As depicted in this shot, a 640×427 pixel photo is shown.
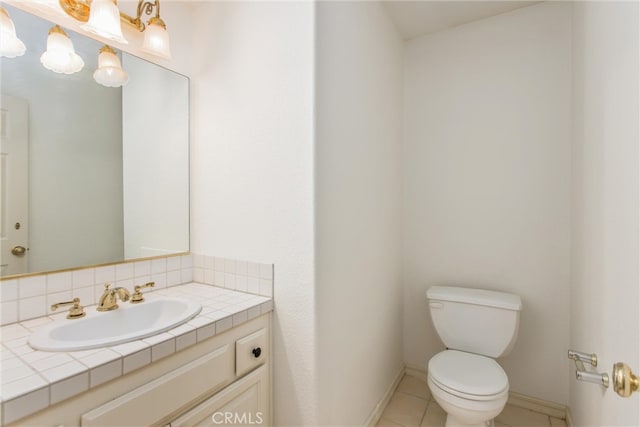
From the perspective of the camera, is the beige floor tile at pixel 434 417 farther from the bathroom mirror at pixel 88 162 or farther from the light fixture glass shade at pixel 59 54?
the light fixture glass shade at pixel 59 54

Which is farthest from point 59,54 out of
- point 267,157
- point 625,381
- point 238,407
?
point 625,381

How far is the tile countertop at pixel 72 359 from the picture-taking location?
0.69 m

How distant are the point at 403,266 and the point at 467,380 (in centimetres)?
87

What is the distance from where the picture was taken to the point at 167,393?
932mm

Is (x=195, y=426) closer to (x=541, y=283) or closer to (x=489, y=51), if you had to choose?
(x=541, y=283)

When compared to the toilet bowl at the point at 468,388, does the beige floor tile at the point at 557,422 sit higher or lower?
lower

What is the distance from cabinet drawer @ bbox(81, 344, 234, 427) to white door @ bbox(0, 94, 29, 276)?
2.18 feet

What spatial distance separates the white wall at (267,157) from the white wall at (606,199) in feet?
3.13

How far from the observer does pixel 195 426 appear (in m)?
1.01

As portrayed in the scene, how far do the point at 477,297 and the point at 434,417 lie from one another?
30.1 inches

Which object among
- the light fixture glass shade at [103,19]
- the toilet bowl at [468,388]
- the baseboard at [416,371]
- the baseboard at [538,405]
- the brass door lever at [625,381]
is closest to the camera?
the brass door lever at [625,381]

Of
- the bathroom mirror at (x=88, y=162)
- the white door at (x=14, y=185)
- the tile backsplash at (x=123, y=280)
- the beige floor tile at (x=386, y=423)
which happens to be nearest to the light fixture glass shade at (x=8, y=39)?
the bathroom mirror at (x=88, y=162)

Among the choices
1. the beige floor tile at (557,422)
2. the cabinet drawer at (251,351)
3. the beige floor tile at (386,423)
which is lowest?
the beige floor tile at (386,423)

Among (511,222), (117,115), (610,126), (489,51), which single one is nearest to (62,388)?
(117,115)
